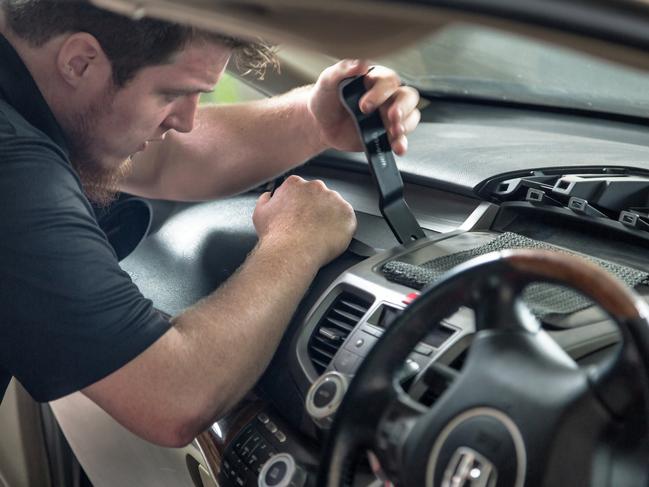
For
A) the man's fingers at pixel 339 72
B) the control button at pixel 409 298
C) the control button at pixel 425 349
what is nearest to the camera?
the control button at pixel 425 349

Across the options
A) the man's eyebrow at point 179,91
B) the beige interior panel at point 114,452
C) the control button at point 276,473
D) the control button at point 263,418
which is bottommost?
the beige interior panel at point 114,452

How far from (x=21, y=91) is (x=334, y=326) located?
2.13 ft

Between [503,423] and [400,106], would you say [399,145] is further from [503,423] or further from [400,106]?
[503,423]

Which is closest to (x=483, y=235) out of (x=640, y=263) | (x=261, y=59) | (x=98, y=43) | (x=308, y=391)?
(x=640, y=263)

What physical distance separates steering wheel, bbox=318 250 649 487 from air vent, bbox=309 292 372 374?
386mm

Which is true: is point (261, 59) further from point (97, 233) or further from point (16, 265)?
point (16, 265)

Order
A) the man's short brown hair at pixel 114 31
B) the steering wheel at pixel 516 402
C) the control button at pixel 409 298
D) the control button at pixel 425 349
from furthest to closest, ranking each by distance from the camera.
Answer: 1. the man's short brown hair at pixel 114 31
2. the control button at pixel 409 298
3. the control button at pixel 425 349
4. the steering wheel at pixel 516 402

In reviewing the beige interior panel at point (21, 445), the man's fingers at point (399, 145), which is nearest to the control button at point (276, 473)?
the man's fingers at point (399, 145)

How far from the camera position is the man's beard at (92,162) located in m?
1.70

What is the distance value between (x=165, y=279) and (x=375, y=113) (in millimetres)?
535

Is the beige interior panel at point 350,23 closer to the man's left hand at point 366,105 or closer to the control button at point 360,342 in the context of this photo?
the control button at point 360,342

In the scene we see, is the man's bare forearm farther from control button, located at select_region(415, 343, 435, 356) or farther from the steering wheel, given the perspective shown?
the steering wheel

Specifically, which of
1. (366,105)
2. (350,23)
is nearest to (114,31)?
(366,105)

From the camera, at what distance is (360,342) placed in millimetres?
1397
